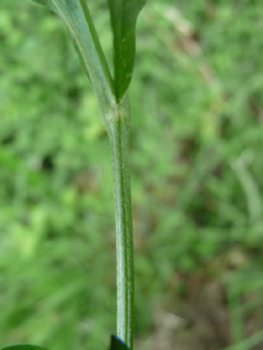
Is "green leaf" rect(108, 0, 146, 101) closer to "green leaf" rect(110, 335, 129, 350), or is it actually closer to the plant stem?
the plant stem

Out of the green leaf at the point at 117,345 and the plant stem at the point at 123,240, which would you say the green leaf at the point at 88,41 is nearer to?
the plant stem at the point at 123,240

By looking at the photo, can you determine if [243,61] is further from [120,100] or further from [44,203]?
[120,100]

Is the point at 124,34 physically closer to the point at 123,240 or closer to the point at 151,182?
the point at 123,240

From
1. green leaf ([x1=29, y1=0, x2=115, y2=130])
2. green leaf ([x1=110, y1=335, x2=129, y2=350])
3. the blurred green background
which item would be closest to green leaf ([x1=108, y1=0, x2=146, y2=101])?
green leaf ([x1=29, y1=0, x2=115, y2=130])

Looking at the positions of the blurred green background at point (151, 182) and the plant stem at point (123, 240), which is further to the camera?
the blurred green background at point (151, 182)

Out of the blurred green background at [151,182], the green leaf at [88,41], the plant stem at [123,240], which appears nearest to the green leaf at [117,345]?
the plant stem at [123,240]

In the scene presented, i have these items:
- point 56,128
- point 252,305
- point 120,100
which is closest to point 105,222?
point 56,128
